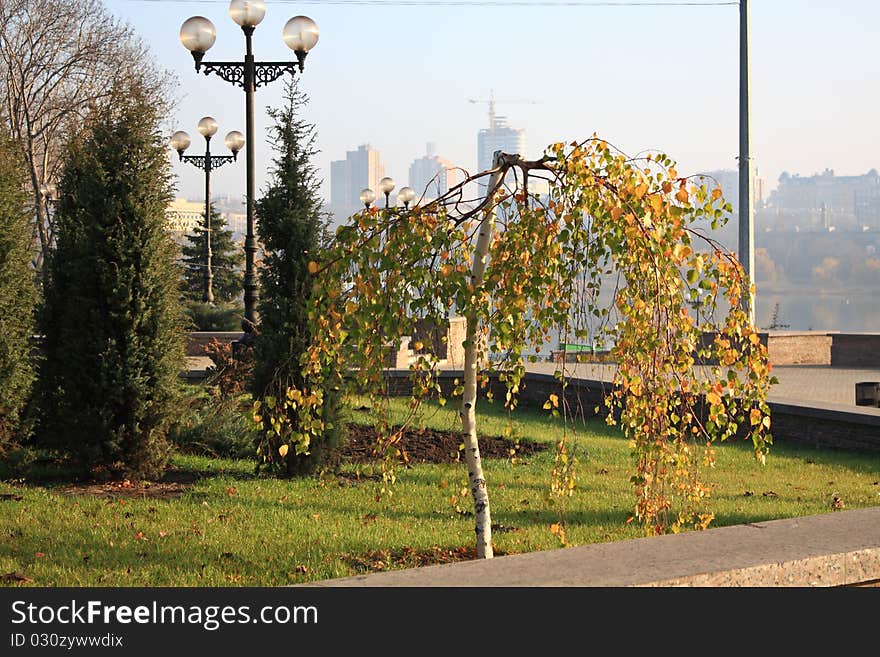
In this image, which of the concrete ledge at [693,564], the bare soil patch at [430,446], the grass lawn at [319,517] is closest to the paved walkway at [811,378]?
the bare soil patch at [430,446]

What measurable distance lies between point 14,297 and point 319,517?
14.2 feet

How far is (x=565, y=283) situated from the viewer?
193 inches

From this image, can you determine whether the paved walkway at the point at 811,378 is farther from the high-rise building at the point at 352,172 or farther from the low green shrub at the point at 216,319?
the high-rise building at the point at 352,172

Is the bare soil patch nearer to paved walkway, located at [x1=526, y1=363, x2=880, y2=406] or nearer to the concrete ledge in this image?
paved walkway, located at [x1=526, y1=363, x2=880, y2=406]

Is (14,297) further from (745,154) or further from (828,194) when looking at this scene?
(828,194)

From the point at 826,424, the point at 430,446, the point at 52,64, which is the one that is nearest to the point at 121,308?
the point at 430,446

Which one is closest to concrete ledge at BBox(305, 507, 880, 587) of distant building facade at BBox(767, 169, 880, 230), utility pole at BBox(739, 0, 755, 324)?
utility pole at BBox(739, 0, 755, 324)

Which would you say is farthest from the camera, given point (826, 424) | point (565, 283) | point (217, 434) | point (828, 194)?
point (828, 194)

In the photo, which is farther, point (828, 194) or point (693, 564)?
point (828, 194)

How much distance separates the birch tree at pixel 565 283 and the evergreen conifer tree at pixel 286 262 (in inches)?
115

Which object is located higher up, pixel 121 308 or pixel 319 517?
pixel 121 308
